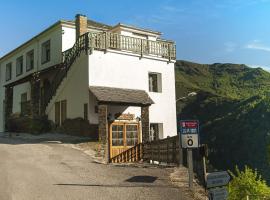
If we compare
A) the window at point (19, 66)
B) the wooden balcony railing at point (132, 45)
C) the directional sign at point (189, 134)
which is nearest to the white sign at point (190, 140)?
the directional sign at point (189, 134)

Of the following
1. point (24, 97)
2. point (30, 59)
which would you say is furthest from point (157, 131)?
point (30, 59)

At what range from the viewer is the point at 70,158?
18281 millimetres

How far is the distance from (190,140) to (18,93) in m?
25.8

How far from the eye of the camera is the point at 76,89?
84.1 feet

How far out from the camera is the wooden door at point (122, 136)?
23641mm

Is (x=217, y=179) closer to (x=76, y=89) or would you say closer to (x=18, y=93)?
(x=76, y=89)

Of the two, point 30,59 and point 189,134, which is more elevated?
point 30,59

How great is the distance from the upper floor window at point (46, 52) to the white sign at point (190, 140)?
22300 millimetres

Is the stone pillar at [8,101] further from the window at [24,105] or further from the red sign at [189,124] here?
the red sign at [189,124]

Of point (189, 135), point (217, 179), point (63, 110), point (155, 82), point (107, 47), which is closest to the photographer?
point (217, 179)

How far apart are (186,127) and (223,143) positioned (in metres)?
74.9

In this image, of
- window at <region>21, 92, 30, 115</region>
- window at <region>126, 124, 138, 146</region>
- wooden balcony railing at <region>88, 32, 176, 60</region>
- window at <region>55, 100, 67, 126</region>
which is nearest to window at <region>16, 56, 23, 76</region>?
window at <region>21, 92, 30, 115</region>

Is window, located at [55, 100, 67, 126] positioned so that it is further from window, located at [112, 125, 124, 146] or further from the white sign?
the white sign

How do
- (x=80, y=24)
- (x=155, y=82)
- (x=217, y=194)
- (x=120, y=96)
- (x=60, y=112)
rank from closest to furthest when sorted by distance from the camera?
1. (x=217, y=194)
2. (x=120, y=96)
3. (x=60, y=112)
4. (x=155, y=82)
5. (x=80, y=24)
